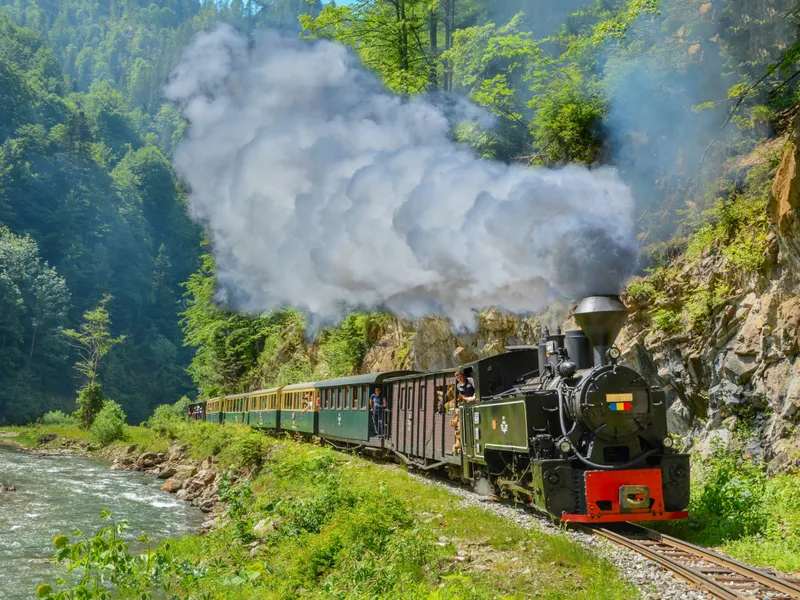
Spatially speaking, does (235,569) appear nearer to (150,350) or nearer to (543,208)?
(543,208)

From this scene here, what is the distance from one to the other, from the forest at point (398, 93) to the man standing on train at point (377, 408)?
705 cm

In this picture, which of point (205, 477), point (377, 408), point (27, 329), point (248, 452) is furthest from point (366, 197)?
point (27, 329)

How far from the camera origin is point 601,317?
30.0 ft

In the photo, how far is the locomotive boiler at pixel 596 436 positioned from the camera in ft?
29.0

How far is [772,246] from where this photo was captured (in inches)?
457

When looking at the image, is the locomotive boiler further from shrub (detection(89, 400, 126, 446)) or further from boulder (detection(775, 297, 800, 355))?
shrub (detection(89, 400, 126, 446))

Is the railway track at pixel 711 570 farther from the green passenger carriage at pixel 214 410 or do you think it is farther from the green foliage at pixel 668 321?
the green passenger carriage at pixel 214 410

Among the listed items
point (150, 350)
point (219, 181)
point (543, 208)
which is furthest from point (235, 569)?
point (150, 350)

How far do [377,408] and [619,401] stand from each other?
933cm

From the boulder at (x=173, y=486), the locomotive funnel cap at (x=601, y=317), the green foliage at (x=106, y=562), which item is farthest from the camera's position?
the boulder at (x=173, y=486)

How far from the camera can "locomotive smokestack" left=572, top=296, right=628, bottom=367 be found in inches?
359

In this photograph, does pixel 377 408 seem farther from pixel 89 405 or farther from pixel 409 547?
pixel 89 405

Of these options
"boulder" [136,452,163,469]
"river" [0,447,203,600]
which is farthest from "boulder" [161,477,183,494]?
"boulder" [136,452,163,469]

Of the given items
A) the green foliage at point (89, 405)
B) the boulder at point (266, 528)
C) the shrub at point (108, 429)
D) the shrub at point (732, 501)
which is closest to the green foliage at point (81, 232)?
the green foliage at point (89, 405)
